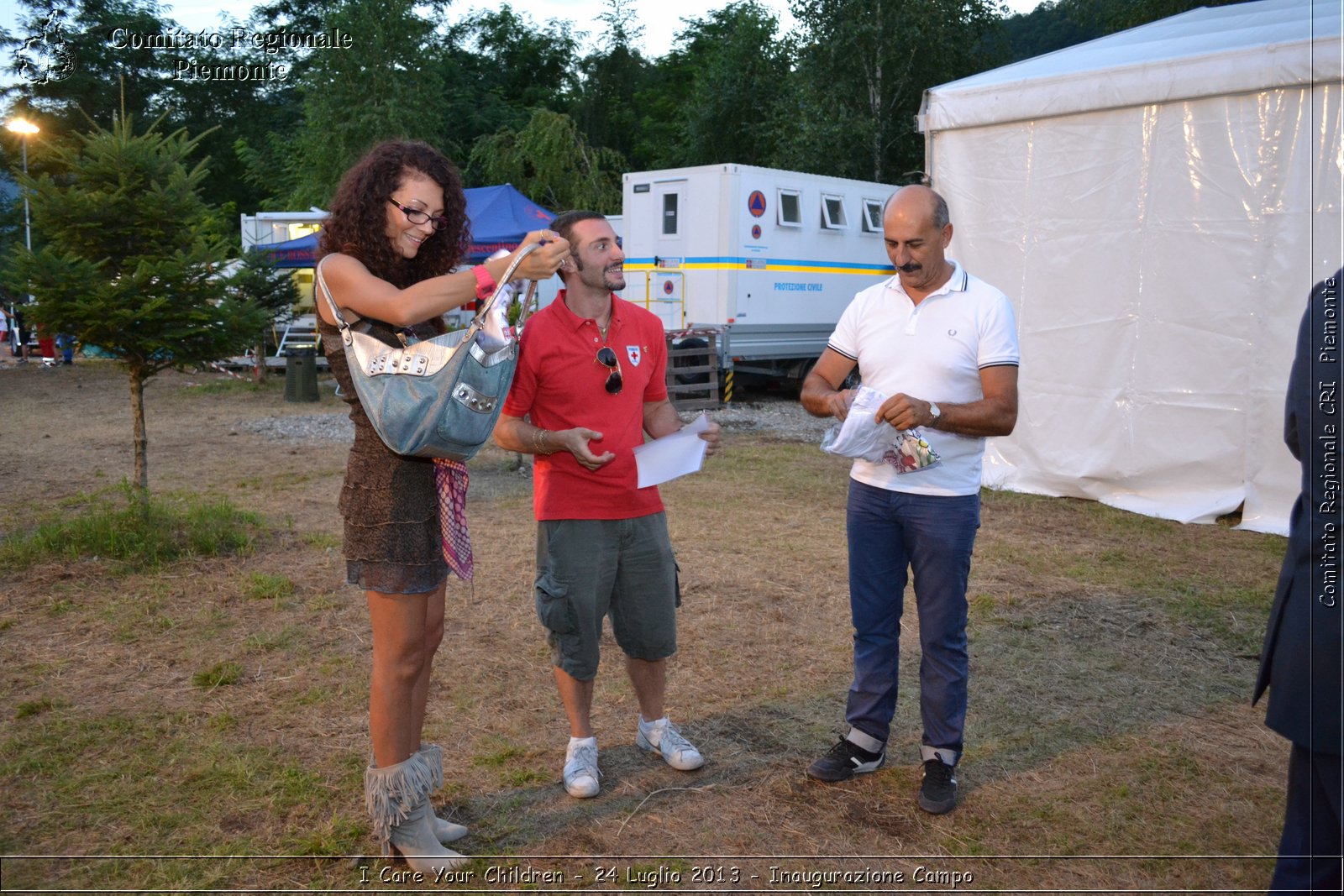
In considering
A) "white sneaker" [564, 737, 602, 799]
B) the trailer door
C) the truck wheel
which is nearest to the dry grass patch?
"white sneaker" [564, 737, 602, 799]

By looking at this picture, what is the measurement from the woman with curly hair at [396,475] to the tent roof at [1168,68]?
5.90 m

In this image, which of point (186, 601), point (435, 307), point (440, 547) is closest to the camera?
point (435, 307)

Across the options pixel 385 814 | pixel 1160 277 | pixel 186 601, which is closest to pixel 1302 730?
pixel 385 814

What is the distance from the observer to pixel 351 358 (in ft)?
8.50

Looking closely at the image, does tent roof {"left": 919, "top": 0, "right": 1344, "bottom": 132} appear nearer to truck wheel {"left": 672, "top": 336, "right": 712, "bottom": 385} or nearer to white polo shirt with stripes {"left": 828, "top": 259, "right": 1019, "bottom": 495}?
white polo shirt with stripes {"left": 828, "top": 259, "right": 1019, "bottom": 495}

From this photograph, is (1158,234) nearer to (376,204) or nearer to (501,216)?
(376,204)

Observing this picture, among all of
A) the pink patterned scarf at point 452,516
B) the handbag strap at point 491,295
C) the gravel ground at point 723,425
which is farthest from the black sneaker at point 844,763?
the gravel ground at point 723,425

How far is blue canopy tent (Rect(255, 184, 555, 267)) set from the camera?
1789 cm

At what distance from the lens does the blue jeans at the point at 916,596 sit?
10.7ft

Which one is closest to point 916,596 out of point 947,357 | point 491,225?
point 947,357

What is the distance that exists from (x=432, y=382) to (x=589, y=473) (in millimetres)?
830

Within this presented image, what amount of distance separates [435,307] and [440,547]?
27.4 inches

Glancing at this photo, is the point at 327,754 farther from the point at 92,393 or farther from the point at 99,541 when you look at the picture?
the point at 92,393

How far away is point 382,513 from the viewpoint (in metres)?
2.73
